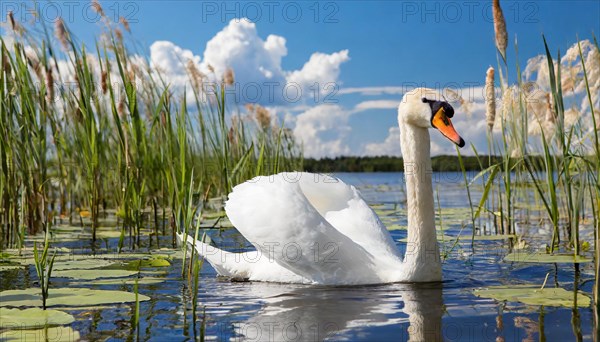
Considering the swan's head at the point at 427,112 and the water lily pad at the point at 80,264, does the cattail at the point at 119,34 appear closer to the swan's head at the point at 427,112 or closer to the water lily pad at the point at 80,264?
the water lily pad at the point at 80,264

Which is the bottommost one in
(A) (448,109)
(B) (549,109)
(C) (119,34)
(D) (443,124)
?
(D) (443,124)

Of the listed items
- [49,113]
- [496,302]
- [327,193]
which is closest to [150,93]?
[49,113]

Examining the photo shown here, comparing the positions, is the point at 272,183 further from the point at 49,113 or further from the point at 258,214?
the point at 49,113

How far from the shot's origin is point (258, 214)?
15.8ft

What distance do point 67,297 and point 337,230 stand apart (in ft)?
5.95

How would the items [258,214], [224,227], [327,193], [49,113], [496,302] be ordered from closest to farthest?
1. [496,302]
2. [258,214]
3. [327,193]
4. [49,113]
5. [224,227]

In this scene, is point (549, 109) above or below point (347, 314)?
above

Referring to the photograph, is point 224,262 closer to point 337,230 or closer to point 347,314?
point 337,230

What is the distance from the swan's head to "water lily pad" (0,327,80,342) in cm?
252

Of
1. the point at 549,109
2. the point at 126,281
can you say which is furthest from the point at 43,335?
the point at 549,109

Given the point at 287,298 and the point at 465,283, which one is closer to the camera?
the point at 287,298

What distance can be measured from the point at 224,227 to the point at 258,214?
384 cm

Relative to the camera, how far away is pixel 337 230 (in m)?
4.75

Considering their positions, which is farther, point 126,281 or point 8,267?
point 8,267
